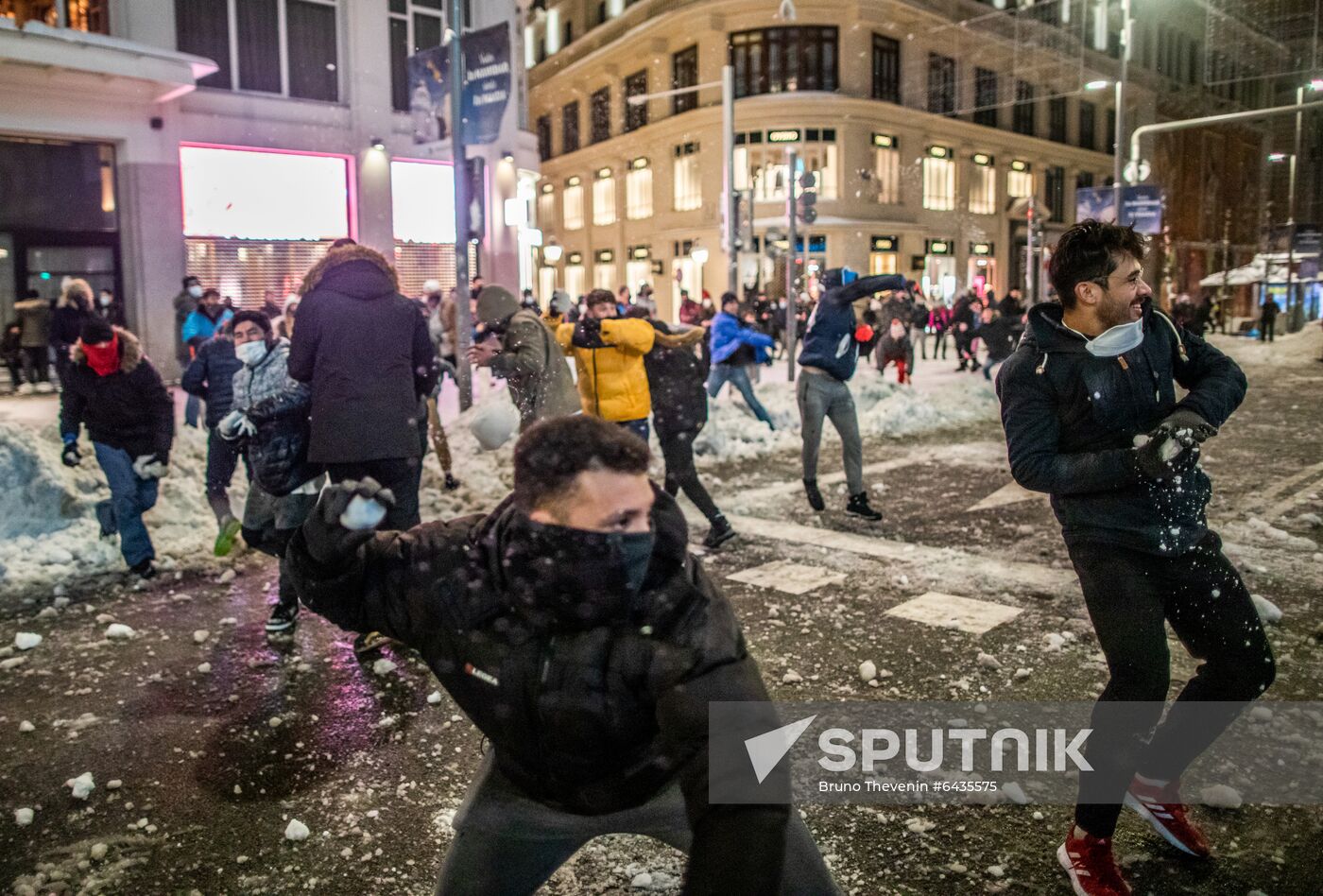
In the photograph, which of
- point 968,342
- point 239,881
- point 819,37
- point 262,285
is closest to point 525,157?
point 262,285

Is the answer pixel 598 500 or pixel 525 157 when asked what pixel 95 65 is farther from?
pixel 598 500

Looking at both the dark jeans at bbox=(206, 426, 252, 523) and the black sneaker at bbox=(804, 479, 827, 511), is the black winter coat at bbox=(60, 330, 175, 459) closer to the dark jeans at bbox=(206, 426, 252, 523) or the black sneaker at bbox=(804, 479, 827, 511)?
the dark jeans at bbox=(206, 426, 252, 523)

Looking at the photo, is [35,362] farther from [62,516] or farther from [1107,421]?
[1107,421]

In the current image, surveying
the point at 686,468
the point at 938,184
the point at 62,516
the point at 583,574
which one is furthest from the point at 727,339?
the point at 938,184

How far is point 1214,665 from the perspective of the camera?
307 centimetres

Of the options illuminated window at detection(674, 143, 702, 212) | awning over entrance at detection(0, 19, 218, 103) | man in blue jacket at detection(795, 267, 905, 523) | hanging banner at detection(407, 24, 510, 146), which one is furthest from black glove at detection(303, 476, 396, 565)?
illuminated window at detection(674, 143, 702, 212)

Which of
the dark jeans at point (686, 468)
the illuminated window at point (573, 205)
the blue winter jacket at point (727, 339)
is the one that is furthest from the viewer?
the illuminated window at point (573, 205)

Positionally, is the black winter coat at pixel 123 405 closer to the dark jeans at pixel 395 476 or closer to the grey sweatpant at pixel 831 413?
the dark jeans at pixel 395 476

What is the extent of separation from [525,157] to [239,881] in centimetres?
2604

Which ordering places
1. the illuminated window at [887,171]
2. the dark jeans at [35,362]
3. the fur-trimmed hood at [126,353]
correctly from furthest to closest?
1. the illuminated window at [887,171]
2. the dark jeans at [35,362]
3. the fur-trimmed hood at [126,353]

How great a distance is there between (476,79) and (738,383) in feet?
17.3

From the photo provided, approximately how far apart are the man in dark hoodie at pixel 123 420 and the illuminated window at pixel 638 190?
131 feet

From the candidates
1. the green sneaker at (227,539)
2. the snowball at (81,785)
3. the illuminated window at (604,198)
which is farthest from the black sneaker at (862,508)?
the illuminated window at (604,198)

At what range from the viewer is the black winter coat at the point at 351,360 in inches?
205
